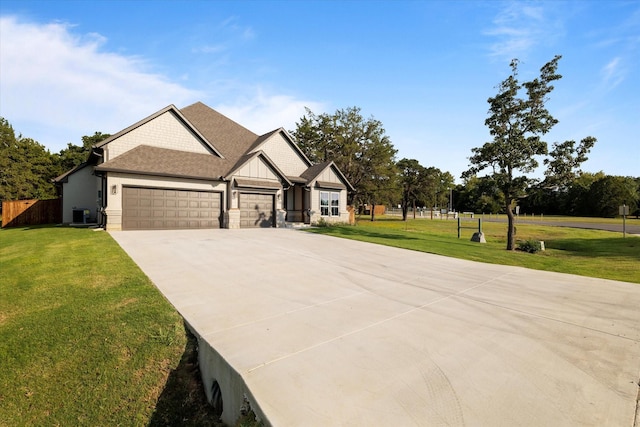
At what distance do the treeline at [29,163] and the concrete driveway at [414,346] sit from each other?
41.9m

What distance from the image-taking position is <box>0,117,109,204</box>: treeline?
1294 inches

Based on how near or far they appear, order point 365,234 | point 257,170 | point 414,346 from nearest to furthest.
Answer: point 414,346
point 365,234
point 257,170

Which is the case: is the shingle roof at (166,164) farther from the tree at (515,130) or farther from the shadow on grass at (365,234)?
the tree at (515,130)

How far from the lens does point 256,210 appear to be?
1841 cm

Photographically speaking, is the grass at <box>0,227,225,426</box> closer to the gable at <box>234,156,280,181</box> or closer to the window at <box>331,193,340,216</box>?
the gable at <box>234,156,280,181</box>

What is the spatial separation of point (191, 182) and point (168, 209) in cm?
198

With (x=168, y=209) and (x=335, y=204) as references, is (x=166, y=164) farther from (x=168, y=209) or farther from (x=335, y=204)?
(x=335, y=204)

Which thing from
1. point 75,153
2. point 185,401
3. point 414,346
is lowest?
point 185,401

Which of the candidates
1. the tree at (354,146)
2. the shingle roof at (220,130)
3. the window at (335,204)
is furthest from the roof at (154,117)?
the tree at (354,146)

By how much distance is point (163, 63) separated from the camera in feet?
44.5

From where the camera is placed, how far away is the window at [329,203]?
2188 cm

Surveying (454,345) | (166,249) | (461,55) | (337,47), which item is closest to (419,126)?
(461,55)

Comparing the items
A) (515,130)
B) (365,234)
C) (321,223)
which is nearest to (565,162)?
(515,130)

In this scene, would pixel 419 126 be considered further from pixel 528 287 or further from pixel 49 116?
pixel 49 116
